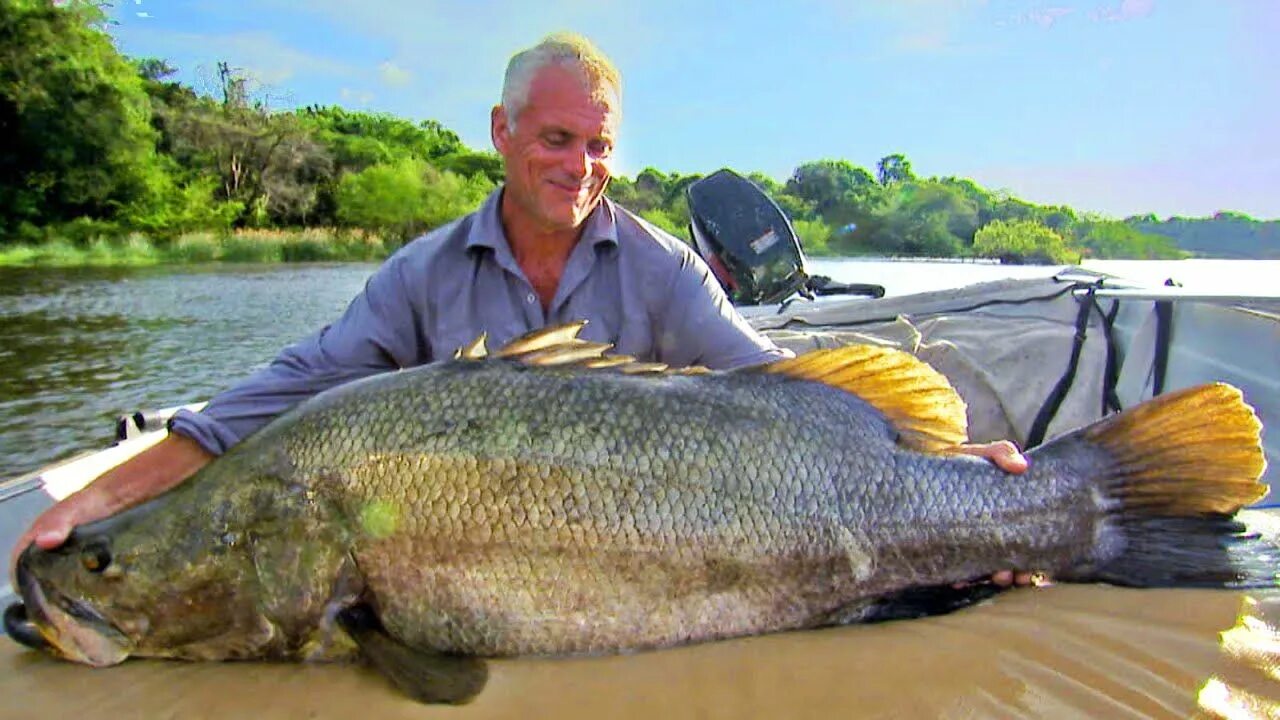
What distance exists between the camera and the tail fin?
231 centimetres

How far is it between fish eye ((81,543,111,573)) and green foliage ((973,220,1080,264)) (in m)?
47.5

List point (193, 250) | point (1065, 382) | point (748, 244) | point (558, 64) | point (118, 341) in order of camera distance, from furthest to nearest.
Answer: point (193, 250), point (118, 341), point (748, 244), point (1065, 382), point (558, 64)

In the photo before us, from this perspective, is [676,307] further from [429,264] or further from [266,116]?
[266,116]

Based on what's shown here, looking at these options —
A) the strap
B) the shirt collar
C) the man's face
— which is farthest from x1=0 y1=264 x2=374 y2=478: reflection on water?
the strap

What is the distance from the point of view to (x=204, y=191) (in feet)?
174

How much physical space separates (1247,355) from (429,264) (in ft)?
12.3

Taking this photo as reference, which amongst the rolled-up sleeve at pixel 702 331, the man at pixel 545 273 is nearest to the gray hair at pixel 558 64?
the man at pixel 545 273

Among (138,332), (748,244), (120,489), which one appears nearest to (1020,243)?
(138,332)

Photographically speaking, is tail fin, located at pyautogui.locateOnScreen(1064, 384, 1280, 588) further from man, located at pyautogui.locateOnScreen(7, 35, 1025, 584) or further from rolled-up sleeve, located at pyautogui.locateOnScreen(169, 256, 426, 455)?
rolled-up sleeve, located at pyautogui.locateOnScreen(169, 256, 426, 455)

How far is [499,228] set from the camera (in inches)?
130

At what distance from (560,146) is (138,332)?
1700 centimetres

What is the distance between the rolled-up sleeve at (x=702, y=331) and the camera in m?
3.22

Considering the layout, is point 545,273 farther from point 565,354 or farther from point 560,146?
point 565,354

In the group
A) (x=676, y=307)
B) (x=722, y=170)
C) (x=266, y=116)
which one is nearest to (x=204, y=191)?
(x=266, y=116)
